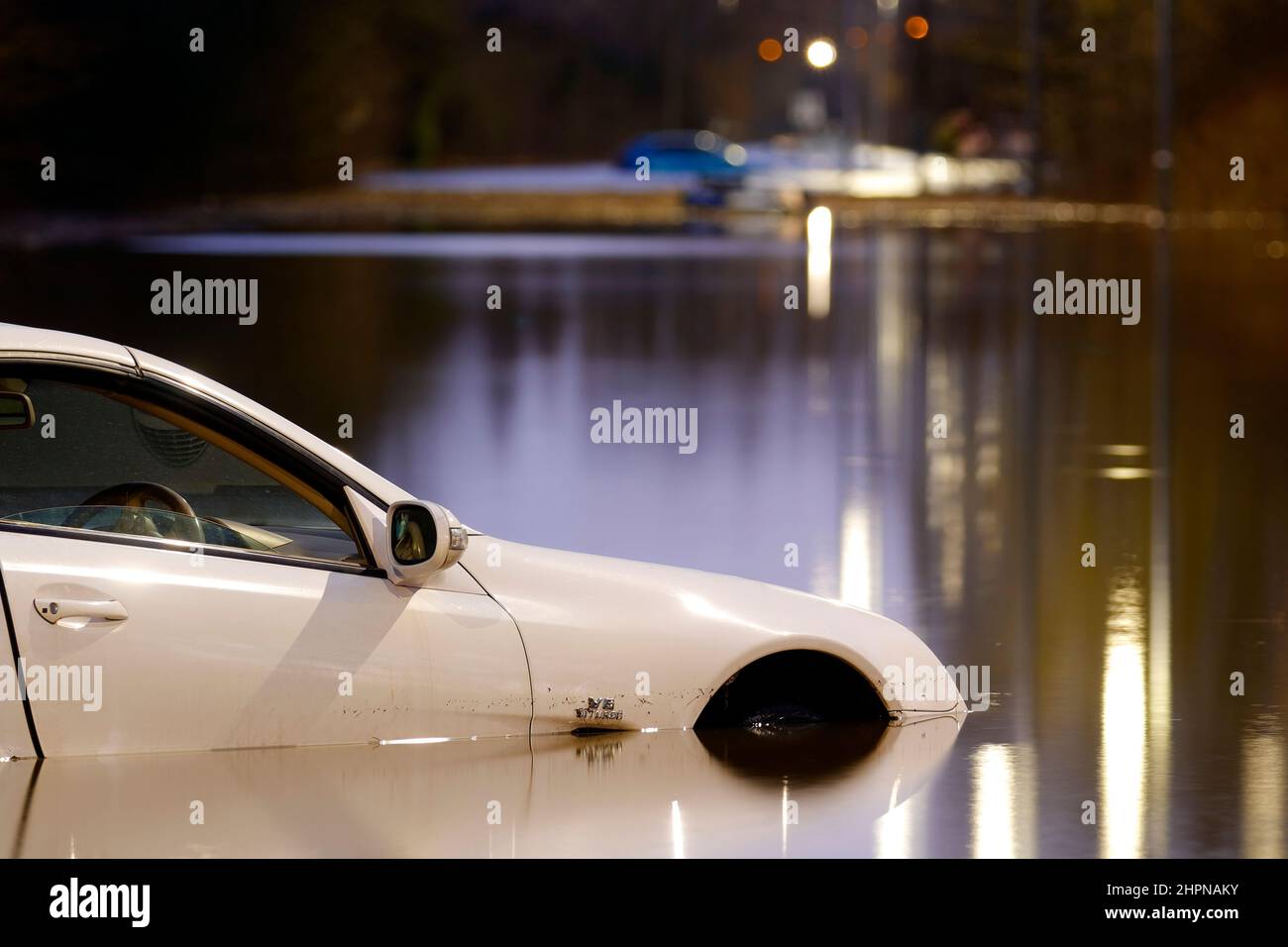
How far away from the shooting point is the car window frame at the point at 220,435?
5.86 meters

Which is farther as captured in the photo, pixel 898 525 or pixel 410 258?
pixel 410 258

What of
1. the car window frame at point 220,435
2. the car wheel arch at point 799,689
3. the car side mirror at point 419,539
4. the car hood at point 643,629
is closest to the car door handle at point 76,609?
the car window frame at point 220,435

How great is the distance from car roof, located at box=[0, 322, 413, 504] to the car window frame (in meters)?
0.01

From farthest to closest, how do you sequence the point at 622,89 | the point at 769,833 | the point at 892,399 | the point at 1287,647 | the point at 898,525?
1. the point at 622,89
2. the point at 892,399
3. the point at 898,525
4. the point at 1287,647
5. the point at 769,833

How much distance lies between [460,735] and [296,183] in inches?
2515

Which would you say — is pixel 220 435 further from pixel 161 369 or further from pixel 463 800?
pixel 463 800

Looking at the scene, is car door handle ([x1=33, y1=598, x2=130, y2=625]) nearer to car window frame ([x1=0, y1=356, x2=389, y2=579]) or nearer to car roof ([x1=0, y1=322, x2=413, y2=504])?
car window frame ([x1=0, y1=356, x2=389, y2=579])

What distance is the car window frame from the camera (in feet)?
19.2

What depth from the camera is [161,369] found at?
19.5ft

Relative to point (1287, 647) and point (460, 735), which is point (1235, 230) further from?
point (460, 735)

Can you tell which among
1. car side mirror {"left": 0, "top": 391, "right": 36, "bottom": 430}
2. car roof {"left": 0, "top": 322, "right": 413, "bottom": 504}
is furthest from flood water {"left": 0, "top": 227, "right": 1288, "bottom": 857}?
car side mirror {"left": 0, "top": 391, "right": 36, "bottom": 430}
